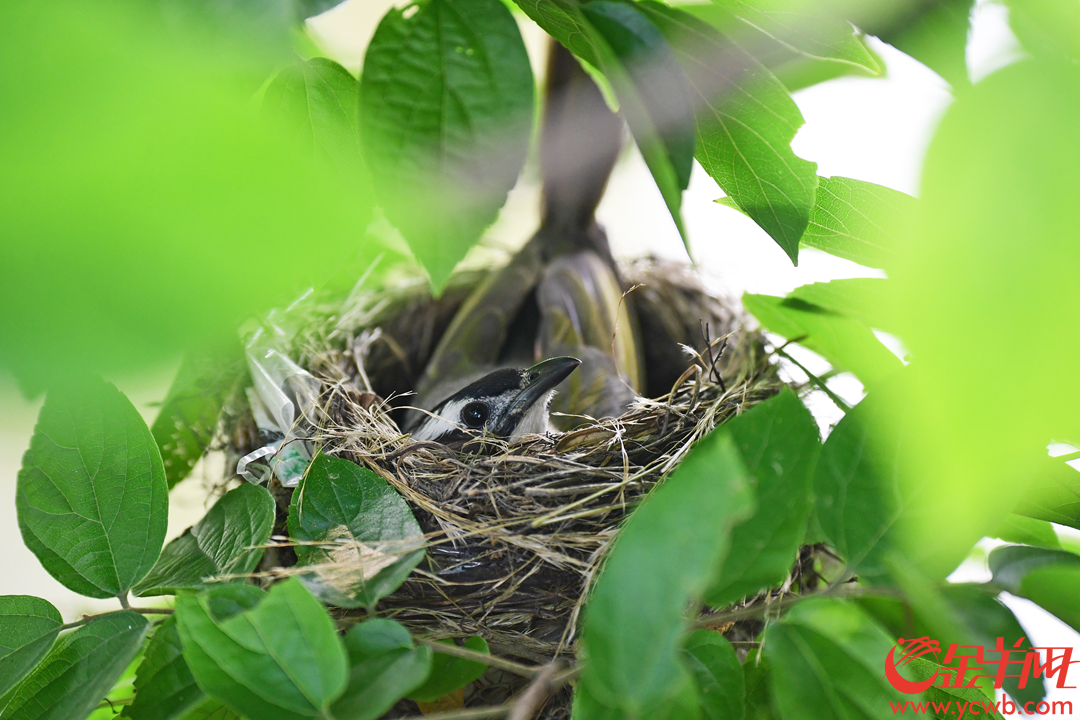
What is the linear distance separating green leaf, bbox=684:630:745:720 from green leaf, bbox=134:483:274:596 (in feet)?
0.87

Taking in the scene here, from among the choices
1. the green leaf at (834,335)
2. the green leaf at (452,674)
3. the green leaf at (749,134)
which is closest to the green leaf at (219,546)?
the green leaf at (452,674)

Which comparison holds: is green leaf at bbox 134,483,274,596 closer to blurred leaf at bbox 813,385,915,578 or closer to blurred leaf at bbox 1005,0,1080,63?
blurred leaf at bbox 813,385,915,578

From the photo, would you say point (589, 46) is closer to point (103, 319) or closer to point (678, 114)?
point (678, 114)

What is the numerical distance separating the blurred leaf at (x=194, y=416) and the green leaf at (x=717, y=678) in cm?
55

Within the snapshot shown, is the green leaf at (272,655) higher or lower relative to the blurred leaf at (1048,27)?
lower

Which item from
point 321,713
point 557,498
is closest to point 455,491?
point 557,498

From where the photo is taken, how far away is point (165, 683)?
356 millimetres

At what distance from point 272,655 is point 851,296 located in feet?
1.43

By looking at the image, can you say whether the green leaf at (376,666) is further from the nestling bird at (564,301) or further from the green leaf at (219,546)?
the nestling bird at (564,301)

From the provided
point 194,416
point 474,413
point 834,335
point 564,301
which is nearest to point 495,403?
point 474,413

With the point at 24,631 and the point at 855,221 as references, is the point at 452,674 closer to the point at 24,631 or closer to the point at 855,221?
the point at 24,631

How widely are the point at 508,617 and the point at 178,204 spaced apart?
513 mm

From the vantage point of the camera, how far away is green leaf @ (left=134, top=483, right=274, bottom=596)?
1.32 ft

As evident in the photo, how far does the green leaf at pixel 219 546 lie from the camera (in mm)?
403
